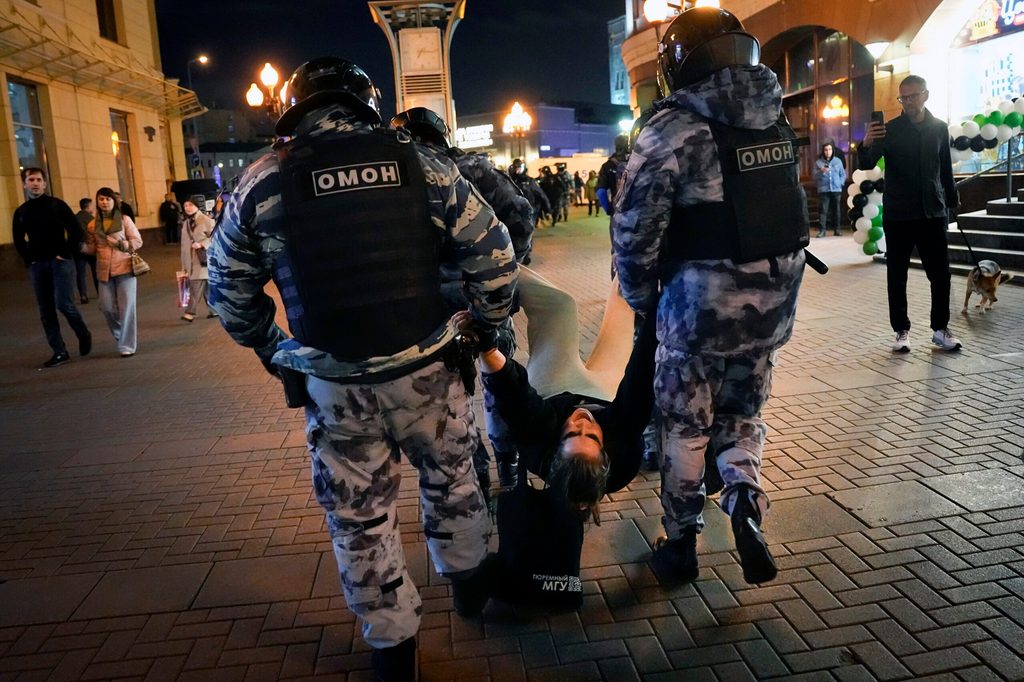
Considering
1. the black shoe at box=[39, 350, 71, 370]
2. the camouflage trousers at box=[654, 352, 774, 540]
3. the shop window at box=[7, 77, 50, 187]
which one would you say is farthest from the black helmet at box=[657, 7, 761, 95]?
the shop window at box=[7, 77, 50, 187]

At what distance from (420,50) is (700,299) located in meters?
19.8

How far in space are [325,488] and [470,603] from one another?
2.70ft

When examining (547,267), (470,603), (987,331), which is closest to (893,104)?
(547,267)

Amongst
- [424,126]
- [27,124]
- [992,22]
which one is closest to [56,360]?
[424,126]

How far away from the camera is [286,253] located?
2.56 metres

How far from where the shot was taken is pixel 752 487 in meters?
3.14

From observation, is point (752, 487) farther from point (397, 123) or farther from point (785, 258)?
point (397, 123)

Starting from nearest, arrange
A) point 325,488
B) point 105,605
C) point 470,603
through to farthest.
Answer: point 325,488, point 470,603, point 105,605

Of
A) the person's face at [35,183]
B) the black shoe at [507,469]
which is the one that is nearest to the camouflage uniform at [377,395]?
the black shoe at [507,469]

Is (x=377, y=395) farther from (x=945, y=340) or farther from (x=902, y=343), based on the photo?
(x=945, y=340)

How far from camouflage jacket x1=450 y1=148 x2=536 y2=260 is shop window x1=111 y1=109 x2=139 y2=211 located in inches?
978

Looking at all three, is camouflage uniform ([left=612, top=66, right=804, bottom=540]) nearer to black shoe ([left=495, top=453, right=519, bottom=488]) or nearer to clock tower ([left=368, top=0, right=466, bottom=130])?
black shoe ([left=495, top=453, right=519, bottom=488])

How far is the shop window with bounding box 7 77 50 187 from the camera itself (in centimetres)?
1958

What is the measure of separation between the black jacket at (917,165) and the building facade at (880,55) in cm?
889
